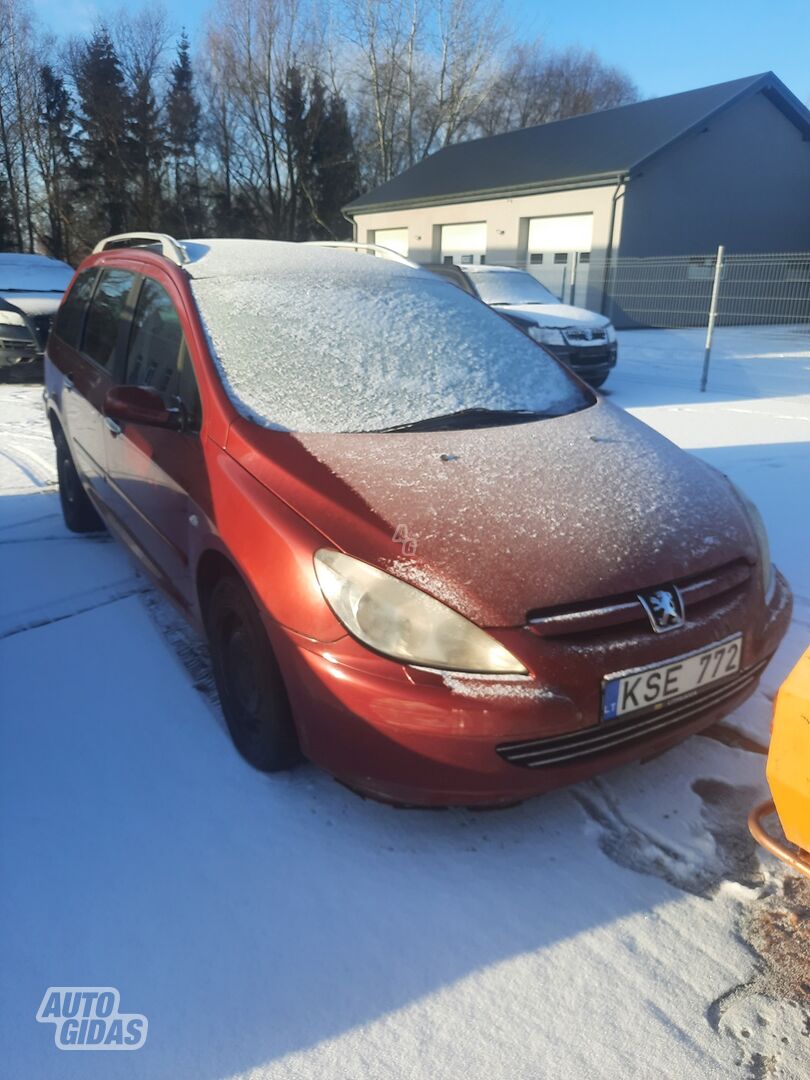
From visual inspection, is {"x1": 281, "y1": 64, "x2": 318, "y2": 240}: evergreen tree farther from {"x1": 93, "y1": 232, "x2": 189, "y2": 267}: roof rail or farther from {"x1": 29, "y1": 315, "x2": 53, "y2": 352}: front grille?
{"x1": 93, "y1": 232, "x2": 189, "y2": 267}: roof rail

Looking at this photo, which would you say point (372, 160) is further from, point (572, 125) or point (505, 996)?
point (505, 996)

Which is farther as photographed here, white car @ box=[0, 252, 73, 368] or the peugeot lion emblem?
→ white car @ box=[0, 252, 73, 368]

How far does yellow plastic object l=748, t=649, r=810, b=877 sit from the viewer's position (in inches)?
68.0

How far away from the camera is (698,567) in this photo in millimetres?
2162

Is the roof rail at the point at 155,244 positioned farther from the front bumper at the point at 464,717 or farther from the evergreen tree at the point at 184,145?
the evergreen tree at the point at 184,145

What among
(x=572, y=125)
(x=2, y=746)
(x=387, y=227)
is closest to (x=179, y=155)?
(x=387, y=227)

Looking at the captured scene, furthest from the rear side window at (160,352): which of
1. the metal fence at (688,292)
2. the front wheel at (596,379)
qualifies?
the metal fence at (688,292)

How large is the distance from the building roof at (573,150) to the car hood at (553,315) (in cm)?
1011

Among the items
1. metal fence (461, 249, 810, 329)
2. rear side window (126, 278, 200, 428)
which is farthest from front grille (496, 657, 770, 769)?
metal fence (461, 249, 810, 329)

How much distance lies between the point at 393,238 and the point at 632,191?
393 inches

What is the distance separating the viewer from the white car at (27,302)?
995 cm

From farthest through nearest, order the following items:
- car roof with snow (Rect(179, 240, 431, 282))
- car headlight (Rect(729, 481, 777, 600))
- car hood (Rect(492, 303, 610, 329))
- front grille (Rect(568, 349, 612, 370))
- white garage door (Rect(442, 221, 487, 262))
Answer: white garage door (Rect(442, 221, 487, 262)) < car hood (Rect(492, 303, 610, 329)) < front grille (Rect(568, 349, 612, 370)) < car roof with snow (Rect(179, 240, 431, 282)) < car headlight (Rect(729, 481, 777, 600))

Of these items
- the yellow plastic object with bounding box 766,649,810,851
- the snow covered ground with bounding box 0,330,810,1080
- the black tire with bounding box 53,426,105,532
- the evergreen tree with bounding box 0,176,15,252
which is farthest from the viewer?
the evergreen tree with bounding box 0,176,15,252

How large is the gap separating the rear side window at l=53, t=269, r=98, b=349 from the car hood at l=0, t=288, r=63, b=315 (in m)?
6.35
